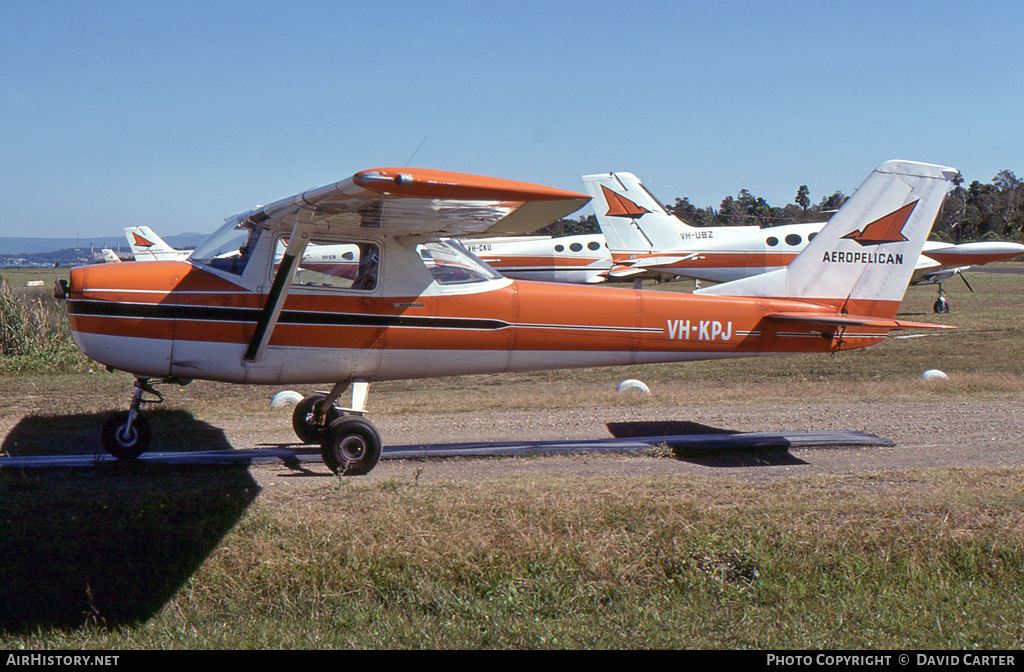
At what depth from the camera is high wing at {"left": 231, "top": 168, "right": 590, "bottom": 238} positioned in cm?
506

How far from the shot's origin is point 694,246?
26.7 metres

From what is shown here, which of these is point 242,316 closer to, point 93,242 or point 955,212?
point 93,242

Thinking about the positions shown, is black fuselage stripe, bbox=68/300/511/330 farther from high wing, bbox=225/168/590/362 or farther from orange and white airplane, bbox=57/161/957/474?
high wing, bbox=225/168/590/362

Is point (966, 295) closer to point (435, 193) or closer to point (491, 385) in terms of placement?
point (491, 385)

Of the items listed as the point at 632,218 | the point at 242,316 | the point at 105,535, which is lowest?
the point at 105,535

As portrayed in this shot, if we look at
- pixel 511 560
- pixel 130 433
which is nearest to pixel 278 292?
pixel 130 433

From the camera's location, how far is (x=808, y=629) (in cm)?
456

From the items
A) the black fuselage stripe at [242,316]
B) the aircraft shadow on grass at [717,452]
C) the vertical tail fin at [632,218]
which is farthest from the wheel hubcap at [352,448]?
the vertical tail fin at [632,218]

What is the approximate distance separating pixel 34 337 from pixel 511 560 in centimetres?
1336

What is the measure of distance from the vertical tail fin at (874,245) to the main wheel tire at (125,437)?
5.91m

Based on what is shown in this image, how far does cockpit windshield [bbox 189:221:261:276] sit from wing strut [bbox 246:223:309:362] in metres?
0.36

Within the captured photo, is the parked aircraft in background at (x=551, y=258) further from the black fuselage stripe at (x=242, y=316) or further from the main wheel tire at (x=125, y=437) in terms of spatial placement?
the main wheel tire at (x=125, y=437)
